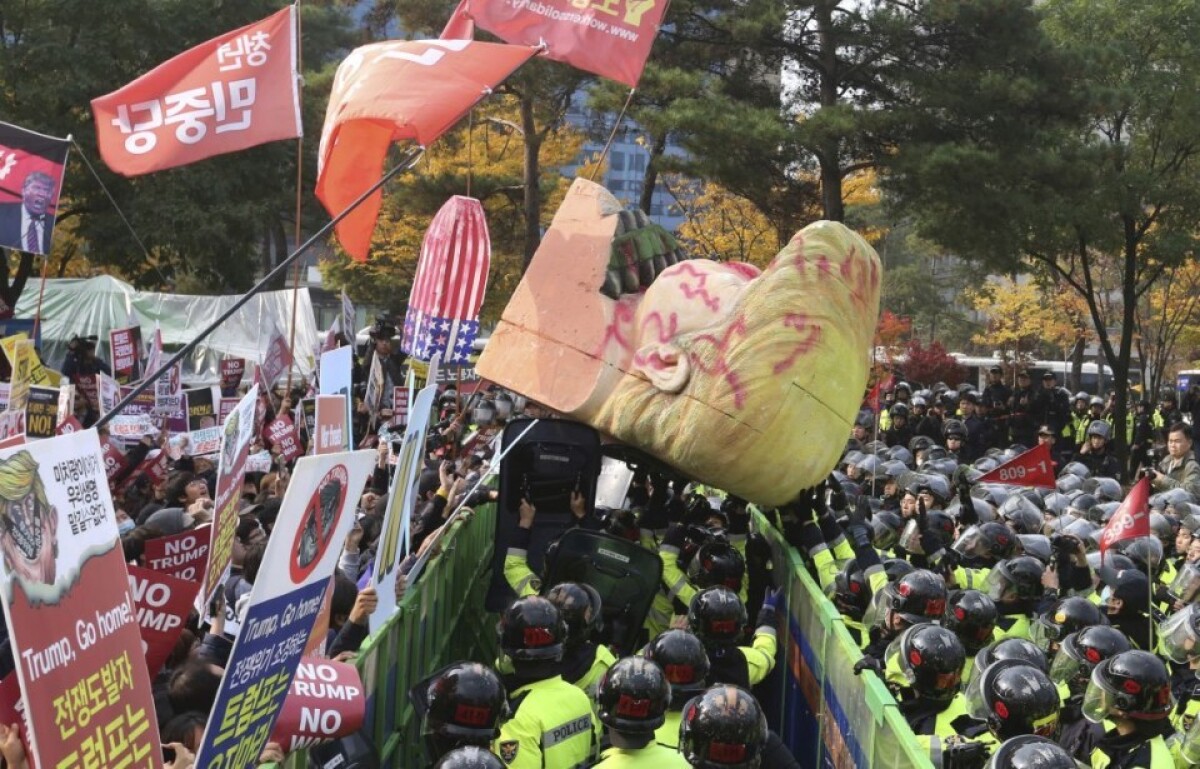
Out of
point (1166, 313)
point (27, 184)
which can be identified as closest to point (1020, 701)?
point (27, 184)

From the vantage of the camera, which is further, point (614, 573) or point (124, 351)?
point (124, 351)

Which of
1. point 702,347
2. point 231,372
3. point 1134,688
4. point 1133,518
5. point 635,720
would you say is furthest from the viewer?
point 231,372

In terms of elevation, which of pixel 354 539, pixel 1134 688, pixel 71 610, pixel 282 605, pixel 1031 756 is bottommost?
pixel 354 539

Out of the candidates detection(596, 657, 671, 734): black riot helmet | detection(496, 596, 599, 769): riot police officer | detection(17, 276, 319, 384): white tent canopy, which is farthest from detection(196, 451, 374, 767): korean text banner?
detection(17, 276, 319, 384): white tent canopy

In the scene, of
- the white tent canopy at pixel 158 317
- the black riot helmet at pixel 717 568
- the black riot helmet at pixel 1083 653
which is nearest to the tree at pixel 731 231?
the white tent canopy at pixel 158 317

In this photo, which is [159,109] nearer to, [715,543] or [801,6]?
[715,543]

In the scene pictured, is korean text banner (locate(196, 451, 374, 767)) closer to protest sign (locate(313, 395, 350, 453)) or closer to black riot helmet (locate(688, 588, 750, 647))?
protest sign (locate(313, 395, 350, 453))

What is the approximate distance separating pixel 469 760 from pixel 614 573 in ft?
13.9

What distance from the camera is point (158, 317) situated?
26.5 m

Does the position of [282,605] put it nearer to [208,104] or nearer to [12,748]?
[12,748]

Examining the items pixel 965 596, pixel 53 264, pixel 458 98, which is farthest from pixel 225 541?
pixel 53 264

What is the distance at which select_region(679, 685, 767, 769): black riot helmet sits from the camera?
468cm

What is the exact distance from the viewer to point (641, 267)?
9.79m

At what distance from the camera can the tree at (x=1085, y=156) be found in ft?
65.6
